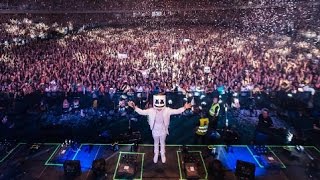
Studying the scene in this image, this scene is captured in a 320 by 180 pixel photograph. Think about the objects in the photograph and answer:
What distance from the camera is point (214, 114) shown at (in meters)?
7.62

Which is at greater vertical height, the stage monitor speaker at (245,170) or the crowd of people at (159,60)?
the crowd of people at (159,60)

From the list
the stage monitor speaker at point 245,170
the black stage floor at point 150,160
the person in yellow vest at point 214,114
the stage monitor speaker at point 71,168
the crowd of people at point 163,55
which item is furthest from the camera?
the crowd of people at point 163,55

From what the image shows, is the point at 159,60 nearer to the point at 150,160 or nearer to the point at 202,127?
the point at 202,127

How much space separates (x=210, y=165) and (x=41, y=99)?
5191 millimetres

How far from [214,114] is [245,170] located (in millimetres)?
1860

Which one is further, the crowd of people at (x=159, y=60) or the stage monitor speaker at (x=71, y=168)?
the crowd of people at (x=159, y=60)

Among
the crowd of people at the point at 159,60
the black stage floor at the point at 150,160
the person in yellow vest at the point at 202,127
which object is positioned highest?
the crowd of people at the point at 159,60

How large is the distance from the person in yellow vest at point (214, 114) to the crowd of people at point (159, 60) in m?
0.94

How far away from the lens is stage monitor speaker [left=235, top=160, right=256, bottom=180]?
612 cm

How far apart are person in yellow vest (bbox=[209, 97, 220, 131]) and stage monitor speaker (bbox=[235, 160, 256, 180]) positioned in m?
1.69

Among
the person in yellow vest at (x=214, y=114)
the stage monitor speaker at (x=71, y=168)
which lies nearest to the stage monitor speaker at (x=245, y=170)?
the person in yellow vest at (x=214, y=114)

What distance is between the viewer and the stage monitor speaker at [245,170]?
6125 mm

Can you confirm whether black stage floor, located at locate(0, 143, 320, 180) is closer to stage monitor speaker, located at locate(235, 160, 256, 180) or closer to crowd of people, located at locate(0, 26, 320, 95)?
stage monitor speaker, located at locate(235, 160, 256, 180)

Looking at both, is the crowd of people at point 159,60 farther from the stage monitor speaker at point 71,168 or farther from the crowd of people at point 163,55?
the stage monitor speaker at point 71,168
